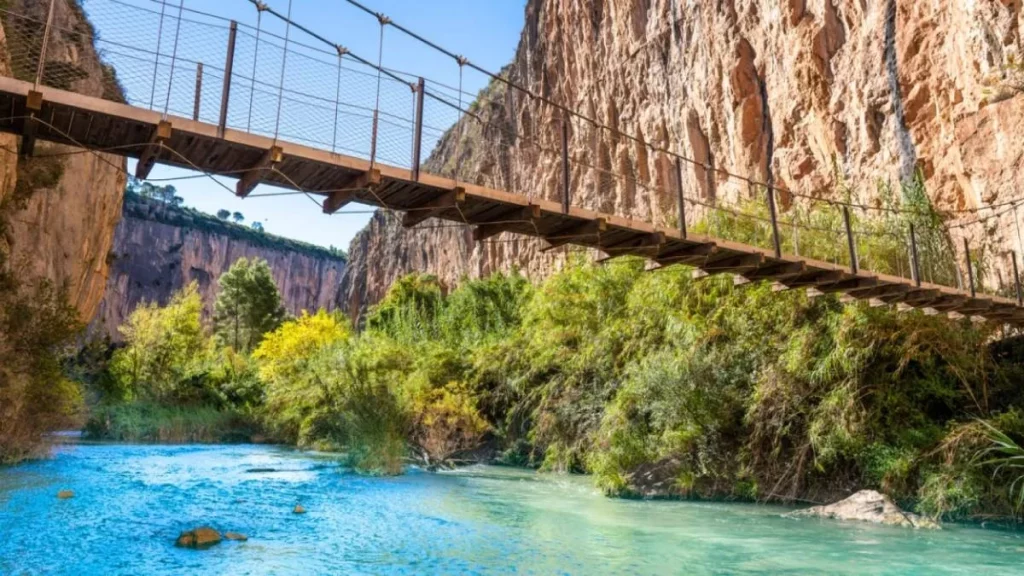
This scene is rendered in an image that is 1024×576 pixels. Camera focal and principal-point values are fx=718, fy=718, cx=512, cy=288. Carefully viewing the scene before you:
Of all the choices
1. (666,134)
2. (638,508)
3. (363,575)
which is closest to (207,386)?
A: (666,134)

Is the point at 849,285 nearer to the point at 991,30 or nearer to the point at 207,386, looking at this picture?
the point at 991,30

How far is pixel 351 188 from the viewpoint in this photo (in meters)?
6.28

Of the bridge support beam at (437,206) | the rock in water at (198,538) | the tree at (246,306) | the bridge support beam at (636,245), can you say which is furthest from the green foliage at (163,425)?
the tree at (246,306)

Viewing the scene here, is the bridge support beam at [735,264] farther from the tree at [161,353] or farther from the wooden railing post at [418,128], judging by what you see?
the tree at [161,353]

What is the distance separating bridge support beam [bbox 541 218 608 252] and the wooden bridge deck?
11mm

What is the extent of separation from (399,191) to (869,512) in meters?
6.86

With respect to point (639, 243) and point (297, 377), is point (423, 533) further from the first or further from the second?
point (297, 377)

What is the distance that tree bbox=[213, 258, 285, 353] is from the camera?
148ft

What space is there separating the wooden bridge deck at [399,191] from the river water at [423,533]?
2.93m

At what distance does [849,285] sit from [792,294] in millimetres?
2429

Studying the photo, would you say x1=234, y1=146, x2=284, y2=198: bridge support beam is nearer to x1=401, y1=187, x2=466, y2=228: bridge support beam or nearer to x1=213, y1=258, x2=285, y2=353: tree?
x1=401, y1=187, x2=466, y2=228: bridge support beam

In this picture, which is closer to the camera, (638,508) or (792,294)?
(638,508)

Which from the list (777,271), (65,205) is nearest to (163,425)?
(65,205)

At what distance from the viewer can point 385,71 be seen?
7168 millimetres
